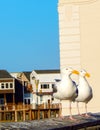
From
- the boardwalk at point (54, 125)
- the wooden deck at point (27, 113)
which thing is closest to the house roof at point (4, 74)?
the wooden deck at point (27, 113)

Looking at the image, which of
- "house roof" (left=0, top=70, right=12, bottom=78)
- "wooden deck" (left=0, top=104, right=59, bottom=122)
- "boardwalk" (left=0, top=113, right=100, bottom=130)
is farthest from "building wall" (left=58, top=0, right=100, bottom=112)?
"house roof" (left=0, top=70, right=12, bottom=78)

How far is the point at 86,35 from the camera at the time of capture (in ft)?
64.9

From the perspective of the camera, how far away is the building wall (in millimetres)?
19719

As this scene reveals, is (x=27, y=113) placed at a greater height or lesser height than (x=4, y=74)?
lesser

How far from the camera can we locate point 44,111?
130ft

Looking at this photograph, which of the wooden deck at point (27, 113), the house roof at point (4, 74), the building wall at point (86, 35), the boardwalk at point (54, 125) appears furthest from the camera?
the house roof at point (4, 74)

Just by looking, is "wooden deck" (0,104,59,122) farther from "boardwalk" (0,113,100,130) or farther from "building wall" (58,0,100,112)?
"boardwalk" (0,113,100,130)

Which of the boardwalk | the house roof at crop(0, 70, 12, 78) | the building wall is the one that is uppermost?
the building wall

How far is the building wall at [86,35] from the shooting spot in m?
19.7

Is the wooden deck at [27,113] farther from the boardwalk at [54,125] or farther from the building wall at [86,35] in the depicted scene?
the boardwalk at [54,125]

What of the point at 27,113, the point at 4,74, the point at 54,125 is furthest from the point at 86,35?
the point at 4,74

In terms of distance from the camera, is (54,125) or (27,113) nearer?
(54,125)

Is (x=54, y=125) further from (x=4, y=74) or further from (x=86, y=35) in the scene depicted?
(x=4, y=74)

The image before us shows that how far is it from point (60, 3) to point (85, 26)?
135 centimetres
